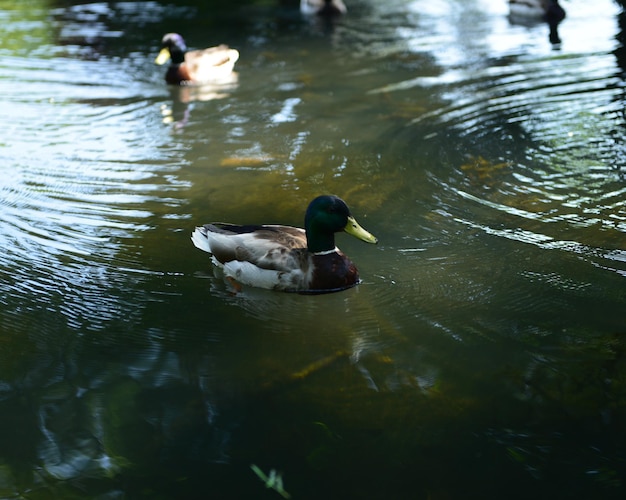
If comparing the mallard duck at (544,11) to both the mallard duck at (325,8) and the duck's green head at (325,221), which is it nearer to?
the mallard duck at (325,8)

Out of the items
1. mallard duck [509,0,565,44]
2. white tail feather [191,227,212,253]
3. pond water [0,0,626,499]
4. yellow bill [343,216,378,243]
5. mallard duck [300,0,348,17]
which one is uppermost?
mallard duck [300,0,348,17]

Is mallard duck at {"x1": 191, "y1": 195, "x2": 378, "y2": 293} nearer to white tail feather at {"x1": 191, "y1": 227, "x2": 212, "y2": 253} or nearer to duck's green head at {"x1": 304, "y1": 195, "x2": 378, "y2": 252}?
duck's green head at {"x1": 304, "y1": 195, "x2": 378, "y2": 252}

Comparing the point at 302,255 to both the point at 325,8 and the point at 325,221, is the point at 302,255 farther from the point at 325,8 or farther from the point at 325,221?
the point at 325,8

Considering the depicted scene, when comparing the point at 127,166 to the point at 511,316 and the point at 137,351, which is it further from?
the point at 511,316

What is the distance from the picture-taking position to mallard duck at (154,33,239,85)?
11367 millimetres

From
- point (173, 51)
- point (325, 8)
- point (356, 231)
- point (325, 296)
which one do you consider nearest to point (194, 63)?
point (173, 51)

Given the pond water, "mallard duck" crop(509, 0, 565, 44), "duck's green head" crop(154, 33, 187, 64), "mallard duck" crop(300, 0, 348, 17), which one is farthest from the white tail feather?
"mallard duck" crop(300, 0, 348, 17)

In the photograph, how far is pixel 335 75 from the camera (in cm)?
1147

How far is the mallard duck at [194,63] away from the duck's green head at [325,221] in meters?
6.09

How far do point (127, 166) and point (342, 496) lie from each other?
5.09 meters

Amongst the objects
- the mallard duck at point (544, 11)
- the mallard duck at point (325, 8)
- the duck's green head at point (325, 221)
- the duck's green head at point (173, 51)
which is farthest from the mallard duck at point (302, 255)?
the mallard duck at point (325, 8)

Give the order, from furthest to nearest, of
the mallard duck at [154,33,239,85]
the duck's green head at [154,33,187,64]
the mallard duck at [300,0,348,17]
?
the mallard duck at [300,0,348,17], the duck's green head at [154,33,187,64], the mallard duck at [154,33,239,85]

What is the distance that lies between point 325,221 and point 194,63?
6.21m

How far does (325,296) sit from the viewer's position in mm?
5852
